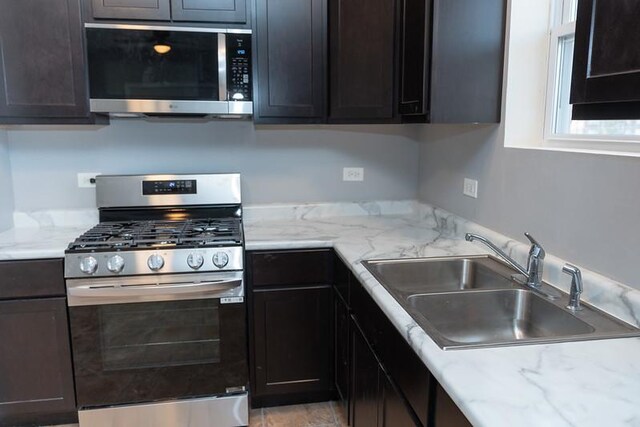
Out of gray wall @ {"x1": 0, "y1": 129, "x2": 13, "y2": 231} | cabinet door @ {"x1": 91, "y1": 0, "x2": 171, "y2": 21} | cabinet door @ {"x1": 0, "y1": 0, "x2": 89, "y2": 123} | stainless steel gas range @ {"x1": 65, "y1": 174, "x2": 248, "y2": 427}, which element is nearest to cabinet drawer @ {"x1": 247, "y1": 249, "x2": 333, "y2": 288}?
stainless steel gas range @ {"x1": 65, "y1": 174, "x2": 248, "y2": 427}

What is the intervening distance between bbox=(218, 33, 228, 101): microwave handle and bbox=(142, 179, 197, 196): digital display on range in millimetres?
555

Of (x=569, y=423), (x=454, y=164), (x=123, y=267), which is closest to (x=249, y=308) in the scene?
(x=123, y=267)

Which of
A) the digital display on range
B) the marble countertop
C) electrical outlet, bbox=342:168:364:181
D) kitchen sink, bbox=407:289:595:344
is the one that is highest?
electrical outlet, bbox=342:168:364:181

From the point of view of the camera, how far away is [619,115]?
92cm

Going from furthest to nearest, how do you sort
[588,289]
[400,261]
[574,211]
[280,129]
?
[280,129], [400,261], [574,211], [588,289]

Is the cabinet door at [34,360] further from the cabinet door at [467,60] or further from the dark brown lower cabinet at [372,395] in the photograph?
the cabinet door at [467,60]

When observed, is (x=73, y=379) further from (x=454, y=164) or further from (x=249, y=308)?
(x=454, y=164)

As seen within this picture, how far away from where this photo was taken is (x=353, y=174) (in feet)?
9.71

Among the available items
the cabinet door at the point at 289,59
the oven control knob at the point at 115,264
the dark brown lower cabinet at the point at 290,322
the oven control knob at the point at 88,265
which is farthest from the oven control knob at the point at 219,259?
the cabinet door at the point at 289,59

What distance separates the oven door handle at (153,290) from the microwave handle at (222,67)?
0.88m

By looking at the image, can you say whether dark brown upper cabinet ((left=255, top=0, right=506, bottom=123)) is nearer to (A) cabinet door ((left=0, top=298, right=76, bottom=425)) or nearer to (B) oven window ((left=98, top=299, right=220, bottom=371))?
(B) oven window ((left=98, top=299, right=220, bottom=371))

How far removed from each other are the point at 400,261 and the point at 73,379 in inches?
62.1

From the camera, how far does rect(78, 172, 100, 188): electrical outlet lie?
2.68 m

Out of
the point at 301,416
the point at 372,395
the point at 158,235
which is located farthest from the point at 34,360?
the point at 372,395
